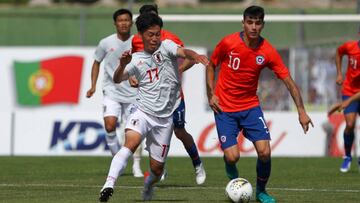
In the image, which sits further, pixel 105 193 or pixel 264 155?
pixel 264 155

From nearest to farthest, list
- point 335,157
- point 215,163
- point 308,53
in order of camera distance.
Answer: point 215,163 → point 335,157 → point 308,53

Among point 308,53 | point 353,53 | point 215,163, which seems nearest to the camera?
point 353,53

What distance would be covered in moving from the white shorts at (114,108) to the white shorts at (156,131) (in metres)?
4.86

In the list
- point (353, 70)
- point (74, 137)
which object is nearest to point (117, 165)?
point (353, 70)

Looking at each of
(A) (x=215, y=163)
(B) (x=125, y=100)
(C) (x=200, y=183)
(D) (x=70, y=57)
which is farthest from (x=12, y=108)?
(C) (x=200, y=183)

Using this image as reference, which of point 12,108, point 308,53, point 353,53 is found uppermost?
point 353,53

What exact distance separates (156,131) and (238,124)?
1.16 m

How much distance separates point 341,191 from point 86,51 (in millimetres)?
13354

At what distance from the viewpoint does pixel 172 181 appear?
18.0m

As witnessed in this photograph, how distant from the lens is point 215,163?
921 inches

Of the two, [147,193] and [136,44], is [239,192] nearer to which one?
[147,193]

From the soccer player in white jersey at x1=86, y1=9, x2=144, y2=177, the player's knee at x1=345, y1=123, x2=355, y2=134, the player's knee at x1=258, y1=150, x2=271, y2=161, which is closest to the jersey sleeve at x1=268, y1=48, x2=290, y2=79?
the player's knee at x1=258, y1=150, x2=271, y2=161

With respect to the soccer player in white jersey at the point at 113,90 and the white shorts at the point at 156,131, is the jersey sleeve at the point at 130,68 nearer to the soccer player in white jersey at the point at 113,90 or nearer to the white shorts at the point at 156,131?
the white shorts at the point at 156,131

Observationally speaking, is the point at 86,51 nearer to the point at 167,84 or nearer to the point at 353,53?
the point at 353,53
